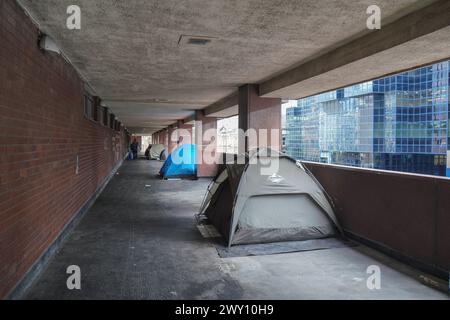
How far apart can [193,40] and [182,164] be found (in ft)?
31.7

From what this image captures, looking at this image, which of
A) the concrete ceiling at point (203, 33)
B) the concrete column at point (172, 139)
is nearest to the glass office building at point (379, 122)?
the concrete ceiling at point (203, 33)

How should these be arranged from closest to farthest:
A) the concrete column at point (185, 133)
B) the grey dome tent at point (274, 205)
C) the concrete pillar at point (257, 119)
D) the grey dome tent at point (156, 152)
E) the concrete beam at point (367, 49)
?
the concrete beam at point (367, 49) → the grey dome tent at point (274, 205) → the concrete pillar at point (257, 119) → the concrete column at point (185, 133) → the grey dome tent at point (156, 152)

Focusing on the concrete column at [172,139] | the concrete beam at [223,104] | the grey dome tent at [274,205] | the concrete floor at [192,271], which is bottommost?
the concrete floor at [192,271]

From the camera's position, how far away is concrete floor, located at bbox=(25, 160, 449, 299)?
11.1 feet

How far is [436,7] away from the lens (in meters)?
3.31

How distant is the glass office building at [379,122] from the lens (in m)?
9.07

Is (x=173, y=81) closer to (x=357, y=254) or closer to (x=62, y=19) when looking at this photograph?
(x=62, y=19)

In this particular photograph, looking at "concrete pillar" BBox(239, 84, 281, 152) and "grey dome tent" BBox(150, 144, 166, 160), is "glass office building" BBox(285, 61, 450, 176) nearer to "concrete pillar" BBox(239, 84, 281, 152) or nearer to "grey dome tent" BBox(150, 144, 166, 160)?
"concrete pillar" BBox(239, 84, 281, 152)

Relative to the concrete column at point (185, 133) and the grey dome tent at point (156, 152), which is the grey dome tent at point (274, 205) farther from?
the grey dome tent at point (156, 152)

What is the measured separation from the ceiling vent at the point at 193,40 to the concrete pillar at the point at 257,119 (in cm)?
328

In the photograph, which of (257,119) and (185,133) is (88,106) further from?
(185,133)

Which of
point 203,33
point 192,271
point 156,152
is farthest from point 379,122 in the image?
A: point 156,152

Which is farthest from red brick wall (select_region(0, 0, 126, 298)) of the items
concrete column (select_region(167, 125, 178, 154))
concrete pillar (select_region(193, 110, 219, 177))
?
concrete column (select_region(167, 125, 178, 154))

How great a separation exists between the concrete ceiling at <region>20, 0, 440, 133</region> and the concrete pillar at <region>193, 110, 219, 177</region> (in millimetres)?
6707
